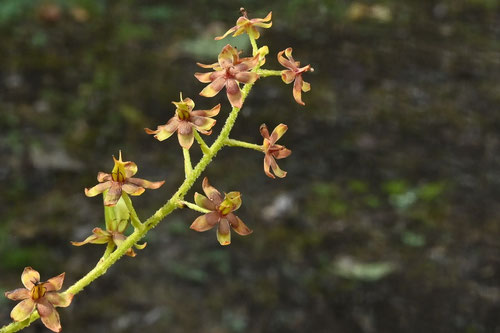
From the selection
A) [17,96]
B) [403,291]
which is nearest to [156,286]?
[403,291]

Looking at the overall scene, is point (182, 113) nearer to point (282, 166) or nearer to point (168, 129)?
point (168, 129)

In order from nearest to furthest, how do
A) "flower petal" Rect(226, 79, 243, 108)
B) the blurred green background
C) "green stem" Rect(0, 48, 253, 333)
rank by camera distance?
"green stem" Rect(0, 48, 253, 333), "flower petal" Rect(226, 79, 243, 108), the blurred green background

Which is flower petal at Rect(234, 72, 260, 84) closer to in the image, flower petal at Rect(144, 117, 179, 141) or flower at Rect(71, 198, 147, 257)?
flower petal at Rect(144, 117, 179, 141)

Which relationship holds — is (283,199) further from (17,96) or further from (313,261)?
(17,96)

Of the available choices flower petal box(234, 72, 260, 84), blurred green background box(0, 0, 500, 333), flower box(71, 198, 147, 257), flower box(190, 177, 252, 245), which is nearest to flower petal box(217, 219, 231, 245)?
flower box(190, 177, 252, 245)

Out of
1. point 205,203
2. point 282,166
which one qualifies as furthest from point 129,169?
point 282,166

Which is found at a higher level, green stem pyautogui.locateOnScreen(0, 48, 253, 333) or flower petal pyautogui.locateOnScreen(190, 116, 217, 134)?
flower petal pyautogui.locateOnScreen(190, 116, 217, 134)

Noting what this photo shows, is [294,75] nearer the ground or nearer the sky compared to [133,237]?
nearer the sky
